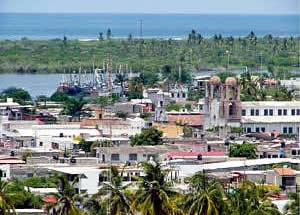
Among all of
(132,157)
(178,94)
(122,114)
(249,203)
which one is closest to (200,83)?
(178,94)

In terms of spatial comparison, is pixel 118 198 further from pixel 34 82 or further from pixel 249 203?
pixel 34 82

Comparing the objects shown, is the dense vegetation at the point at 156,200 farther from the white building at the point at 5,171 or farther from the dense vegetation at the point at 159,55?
the dense vegetation at the point at 159,55

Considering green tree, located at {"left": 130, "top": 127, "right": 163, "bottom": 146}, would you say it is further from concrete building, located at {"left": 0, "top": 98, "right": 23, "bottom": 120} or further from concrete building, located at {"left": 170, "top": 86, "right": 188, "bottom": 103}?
concrete building, located at {"left": 170, "top": 86, "right": 188, "bottom": 103}

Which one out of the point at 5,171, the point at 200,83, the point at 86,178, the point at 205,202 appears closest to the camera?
the point at 205,202

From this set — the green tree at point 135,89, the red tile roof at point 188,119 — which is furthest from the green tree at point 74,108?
the green tree at point 135,89

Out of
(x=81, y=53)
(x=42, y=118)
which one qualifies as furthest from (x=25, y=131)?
(x=81, y=53)

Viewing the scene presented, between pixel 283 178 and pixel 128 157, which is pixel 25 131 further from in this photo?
pixel 283 178
